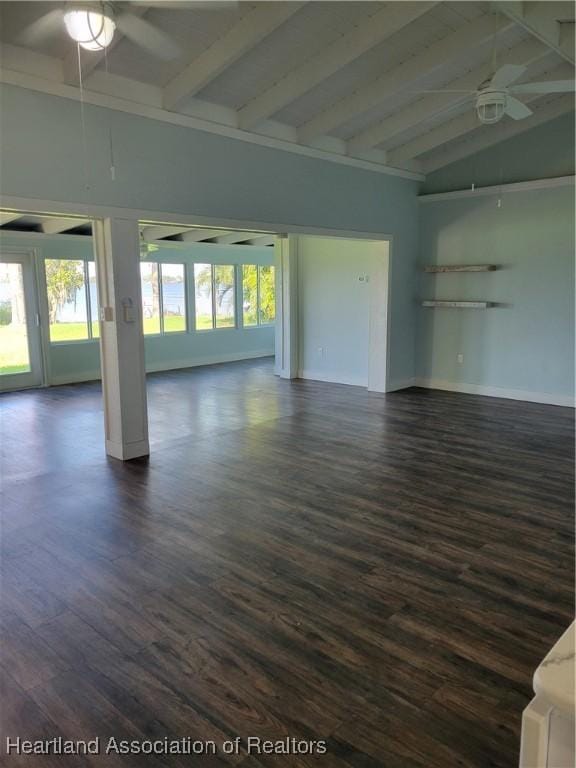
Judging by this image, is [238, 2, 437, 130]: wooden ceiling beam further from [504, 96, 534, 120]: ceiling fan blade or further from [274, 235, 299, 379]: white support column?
[274, 235, 299, 379]: white support column

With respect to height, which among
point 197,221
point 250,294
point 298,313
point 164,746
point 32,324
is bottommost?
point 164,746

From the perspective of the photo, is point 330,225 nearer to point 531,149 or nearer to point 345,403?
point 345,403

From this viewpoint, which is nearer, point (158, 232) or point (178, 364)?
point (158, 232)

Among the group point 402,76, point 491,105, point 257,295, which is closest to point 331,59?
point 402,76

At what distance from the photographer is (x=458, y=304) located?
7523 millimetres

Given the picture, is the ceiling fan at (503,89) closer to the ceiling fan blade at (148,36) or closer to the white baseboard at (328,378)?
the ceiling fan blade at (148,36)

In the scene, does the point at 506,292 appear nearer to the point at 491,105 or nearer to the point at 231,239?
the point at 491,105

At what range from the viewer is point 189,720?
2.04 metres

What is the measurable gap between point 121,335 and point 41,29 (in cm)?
228

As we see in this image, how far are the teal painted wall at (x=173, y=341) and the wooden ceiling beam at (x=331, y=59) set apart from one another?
4592mm

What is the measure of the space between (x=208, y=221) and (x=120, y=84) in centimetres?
134

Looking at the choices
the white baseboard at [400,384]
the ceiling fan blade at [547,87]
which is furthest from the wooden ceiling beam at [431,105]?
the white baseboard at [400,384]

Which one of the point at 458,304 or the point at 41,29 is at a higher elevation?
the point at 41,29

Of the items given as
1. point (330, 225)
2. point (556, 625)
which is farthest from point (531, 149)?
point (556, 625)
